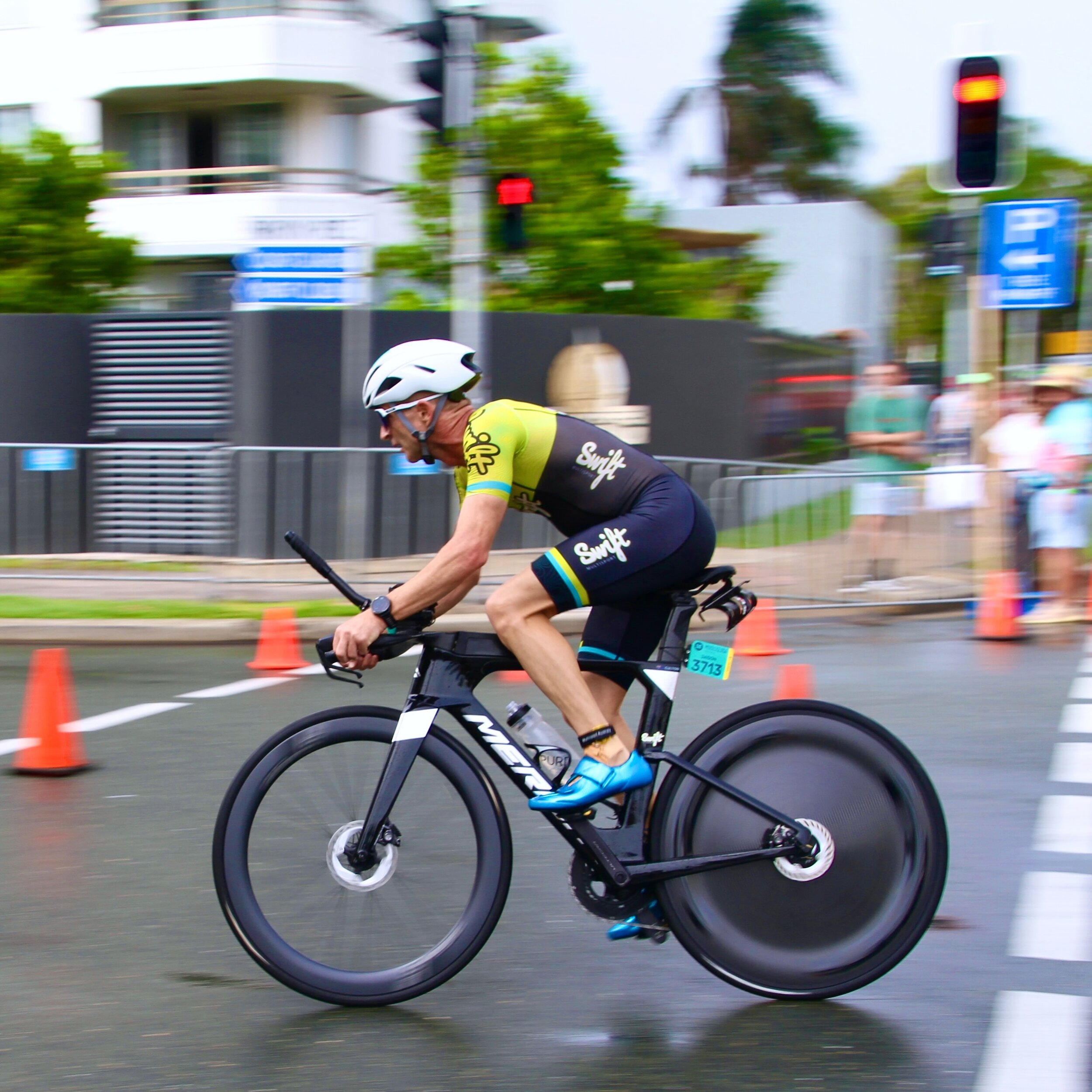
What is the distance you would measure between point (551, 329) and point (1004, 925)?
1375 centimetres

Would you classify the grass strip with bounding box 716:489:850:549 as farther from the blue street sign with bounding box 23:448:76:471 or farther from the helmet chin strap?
the helmet chin strap

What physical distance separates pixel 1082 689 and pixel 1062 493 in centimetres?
364

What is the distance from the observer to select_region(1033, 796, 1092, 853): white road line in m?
5.96

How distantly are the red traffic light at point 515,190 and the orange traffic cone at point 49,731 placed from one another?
7487 millimetres

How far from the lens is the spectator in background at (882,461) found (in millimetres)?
13969

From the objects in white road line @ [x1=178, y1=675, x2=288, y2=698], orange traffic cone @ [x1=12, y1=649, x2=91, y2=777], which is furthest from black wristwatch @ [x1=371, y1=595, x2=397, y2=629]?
white road line @ [x1=178, y1=675, x2=288, y2=698]

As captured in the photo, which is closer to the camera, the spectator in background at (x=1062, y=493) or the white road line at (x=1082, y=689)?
the white road line at (x=1082, y=689)

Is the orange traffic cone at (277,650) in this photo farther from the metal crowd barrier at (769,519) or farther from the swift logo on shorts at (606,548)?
the swift logo on shorts at (606,548)

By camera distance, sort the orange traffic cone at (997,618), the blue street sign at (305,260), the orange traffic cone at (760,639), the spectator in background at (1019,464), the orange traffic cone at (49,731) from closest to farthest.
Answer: the orange traffic cone at (49,731) < the orange traffic cone at (760,639) < the orange traffic cone at (997,618) < the blue street sign at (305,260) < the spectator in background at (1019,464)

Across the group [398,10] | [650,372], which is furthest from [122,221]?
[650,372]

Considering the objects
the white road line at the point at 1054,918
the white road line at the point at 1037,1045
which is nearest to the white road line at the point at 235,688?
the white road line at the point at 1054,918

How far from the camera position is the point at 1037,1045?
399cm

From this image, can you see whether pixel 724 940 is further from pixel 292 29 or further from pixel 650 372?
pixel 292 29

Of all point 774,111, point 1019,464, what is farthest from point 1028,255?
point 774,111
